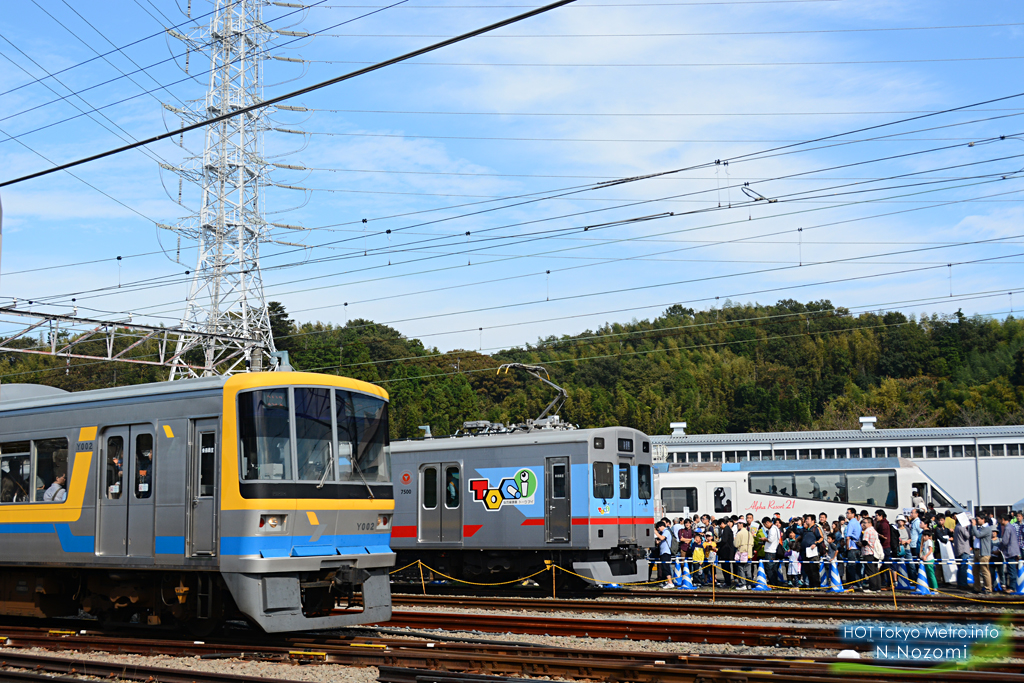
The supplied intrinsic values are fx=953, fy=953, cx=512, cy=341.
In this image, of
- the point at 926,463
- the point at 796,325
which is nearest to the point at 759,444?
the point at 926,463

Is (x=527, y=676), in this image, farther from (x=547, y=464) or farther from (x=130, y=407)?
(x=547, y=464)

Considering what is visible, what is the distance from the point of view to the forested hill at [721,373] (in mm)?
75312

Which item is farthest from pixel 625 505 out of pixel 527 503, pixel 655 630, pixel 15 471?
pixel 15 471

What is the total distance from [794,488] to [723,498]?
244cm

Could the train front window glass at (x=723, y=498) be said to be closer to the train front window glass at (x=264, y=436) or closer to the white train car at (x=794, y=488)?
the white train car at (x=794, y=488)

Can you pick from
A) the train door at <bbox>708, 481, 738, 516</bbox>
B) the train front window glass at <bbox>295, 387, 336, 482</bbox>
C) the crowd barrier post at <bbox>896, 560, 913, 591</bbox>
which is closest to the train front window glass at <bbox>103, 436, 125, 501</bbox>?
the train front window glass at <bbox>295, 387, 336, 482</bbox>

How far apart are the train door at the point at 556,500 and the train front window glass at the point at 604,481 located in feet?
1.89

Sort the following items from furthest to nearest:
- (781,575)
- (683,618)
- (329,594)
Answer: (781,575), (683,618), (329,594)

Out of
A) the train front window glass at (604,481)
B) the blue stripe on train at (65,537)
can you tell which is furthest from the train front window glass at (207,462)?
the train front window glass at (604,481)

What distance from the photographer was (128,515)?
12.1m

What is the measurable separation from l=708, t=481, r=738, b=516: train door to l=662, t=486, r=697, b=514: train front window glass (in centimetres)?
62

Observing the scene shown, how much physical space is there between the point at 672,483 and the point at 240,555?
2442 cm

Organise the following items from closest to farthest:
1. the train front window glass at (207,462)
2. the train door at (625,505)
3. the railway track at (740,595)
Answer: the train front window glass at (207,462) < the railway track at (740,595) < the train door at (625,505)

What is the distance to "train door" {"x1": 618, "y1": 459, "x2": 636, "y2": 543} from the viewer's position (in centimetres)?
1941
